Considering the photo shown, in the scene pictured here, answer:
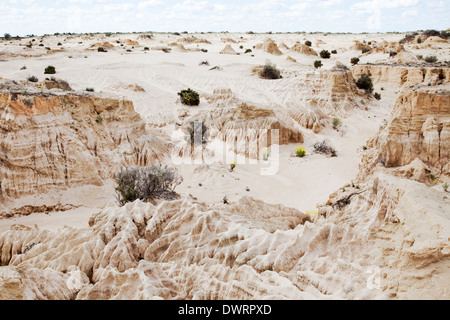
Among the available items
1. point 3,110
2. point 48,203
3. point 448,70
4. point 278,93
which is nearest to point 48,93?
point 3,110

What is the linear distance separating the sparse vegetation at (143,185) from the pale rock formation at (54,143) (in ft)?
5.59

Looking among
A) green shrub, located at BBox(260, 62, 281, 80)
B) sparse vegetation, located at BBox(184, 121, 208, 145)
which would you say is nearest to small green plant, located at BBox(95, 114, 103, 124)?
sparse vegetation, located at BBox(184, 121, 208, 145)

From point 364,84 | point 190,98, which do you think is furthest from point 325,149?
point 364,84

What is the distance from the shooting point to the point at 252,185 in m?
11.3

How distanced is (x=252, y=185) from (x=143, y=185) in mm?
3977

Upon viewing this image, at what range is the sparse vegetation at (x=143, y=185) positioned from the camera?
8.44 metres

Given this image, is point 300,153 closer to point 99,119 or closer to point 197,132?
point 197,132

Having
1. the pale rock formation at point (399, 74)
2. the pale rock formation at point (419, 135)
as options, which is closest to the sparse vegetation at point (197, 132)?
the pale rock formation at point (419, 135)

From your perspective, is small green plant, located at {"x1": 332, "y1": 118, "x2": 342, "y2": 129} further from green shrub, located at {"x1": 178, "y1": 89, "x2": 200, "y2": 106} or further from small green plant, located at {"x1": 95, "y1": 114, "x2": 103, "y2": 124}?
small green plant, located at {"x1": 95, "y1": 114, "x2": 103, "y2": 124}

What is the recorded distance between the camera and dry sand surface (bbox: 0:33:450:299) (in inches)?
159

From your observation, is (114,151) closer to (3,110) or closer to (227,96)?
(3,110)

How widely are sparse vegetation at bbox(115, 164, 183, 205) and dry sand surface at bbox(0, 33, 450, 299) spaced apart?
64cm

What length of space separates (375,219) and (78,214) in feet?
22.9

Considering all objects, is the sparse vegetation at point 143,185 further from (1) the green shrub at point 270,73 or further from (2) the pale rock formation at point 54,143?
(1) the green shrub at point 270,73
